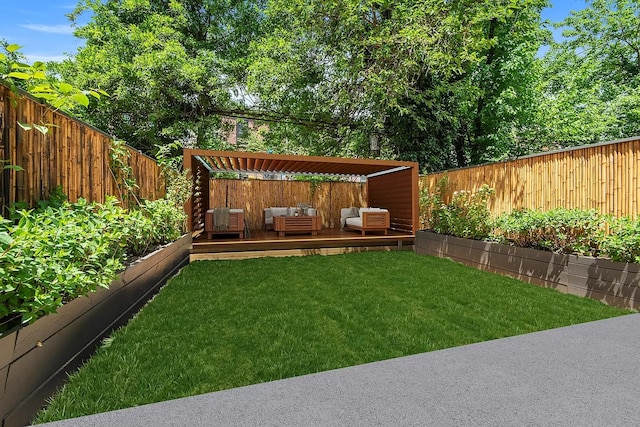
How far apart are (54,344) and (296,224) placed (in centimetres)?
727

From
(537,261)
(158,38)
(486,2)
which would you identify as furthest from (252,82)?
(537,261)

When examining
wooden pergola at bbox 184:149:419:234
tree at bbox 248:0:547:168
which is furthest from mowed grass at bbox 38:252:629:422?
tree at bbox 248:0:547:168

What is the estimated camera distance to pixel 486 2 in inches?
432

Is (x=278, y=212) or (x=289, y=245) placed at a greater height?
(x=278, y=212)

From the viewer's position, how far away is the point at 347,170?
35.8ft

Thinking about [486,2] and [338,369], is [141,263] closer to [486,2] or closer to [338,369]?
[338,369]

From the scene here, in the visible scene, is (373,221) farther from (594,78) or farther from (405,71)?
(594,78)

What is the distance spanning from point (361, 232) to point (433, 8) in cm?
739

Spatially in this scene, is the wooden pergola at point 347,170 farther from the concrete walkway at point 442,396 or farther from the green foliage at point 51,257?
the concrete walkway at point 442,396

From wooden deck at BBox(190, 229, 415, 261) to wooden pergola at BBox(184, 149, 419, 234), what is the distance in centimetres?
64

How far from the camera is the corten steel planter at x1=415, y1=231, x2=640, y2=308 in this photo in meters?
4.11

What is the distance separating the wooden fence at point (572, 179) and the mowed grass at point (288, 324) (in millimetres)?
1540

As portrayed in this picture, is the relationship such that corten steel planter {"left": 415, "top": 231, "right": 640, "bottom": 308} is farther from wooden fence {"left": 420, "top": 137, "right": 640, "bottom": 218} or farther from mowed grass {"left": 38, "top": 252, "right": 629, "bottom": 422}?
wooden fence {"left": 420, "top": 137, "right": 640, "bottom": 218}

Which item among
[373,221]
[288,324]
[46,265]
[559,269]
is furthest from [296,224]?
[46,265]
